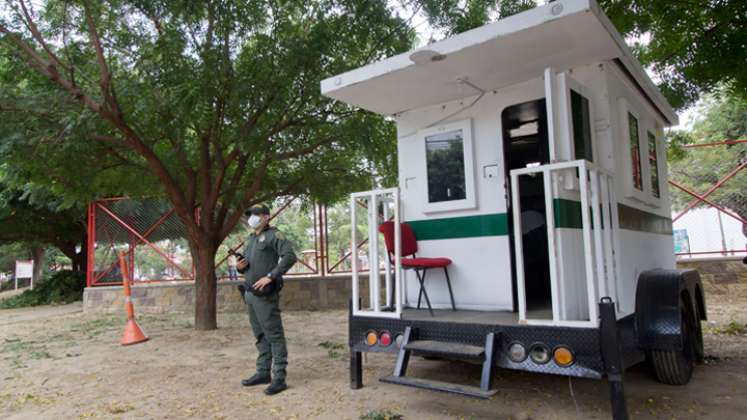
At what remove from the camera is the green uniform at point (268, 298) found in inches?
183

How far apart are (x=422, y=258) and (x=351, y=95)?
1.61 meters

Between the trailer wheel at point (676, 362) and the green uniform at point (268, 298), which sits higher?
the green uniform at point (268, 298)

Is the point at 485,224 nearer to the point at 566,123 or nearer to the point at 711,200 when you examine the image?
the point at 566,123

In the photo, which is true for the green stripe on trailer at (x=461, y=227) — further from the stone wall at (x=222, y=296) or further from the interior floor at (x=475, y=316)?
the stone wall at (x=222, y=296)

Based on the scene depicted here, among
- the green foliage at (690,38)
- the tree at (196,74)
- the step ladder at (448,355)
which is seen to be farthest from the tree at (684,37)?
the step ladder at (448,355)

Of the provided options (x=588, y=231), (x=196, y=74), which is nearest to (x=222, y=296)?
(x=196, y=74)

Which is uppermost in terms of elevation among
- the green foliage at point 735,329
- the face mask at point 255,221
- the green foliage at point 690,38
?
the green foliage at point 690,38

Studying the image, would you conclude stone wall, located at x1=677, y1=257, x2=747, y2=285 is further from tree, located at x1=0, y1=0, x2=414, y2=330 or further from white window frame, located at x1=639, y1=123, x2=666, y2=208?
tree, located at x1=0, y1=0, x2=414, y2=330

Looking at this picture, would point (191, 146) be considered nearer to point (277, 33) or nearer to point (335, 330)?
point (277, 33)

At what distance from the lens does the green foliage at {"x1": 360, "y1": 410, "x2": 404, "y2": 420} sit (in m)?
3.79

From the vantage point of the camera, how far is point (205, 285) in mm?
8195

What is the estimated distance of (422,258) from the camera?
461 centimetres

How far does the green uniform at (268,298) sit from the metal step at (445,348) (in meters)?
1.40

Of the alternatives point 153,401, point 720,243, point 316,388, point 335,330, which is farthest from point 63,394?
point 720,243
